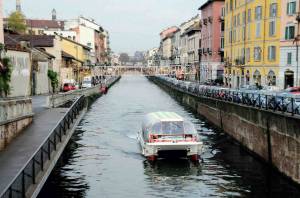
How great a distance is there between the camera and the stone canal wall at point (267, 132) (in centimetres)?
2381

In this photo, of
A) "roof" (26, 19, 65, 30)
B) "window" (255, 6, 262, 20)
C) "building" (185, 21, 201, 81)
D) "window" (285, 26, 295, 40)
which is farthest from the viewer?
"roof" (26, 19, 65, 30)

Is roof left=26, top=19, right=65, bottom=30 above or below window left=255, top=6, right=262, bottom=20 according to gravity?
above

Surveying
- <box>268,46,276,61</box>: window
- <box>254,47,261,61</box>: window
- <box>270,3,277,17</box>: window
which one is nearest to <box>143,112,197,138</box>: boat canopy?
<box>268,46,276,61</box>: window

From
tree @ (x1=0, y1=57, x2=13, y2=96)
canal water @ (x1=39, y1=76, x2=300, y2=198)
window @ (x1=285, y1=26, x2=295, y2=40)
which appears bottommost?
canal water @ (x1=39, y1=76, x2=300, y2=198)

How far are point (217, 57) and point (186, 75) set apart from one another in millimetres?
44122

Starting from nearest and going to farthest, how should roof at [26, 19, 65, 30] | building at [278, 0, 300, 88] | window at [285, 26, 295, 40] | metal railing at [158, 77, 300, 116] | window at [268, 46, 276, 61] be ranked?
1. metal railing at [158, 77, 300, 116]
2. building at [278, 0, 300, 88]
3. window at [285, 26, 295, 40]
4. window at [268, 46, 276, 61]
5. roof at [26, 19, 65, 30]

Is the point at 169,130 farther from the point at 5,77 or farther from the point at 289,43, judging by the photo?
the point at 289,43

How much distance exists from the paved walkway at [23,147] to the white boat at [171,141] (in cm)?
650

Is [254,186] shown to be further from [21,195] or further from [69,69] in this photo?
[69,69]

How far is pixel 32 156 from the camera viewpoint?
714 inches

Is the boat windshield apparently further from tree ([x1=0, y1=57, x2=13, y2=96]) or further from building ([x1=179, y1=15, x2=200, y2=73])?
building ([x1=179, y1=15, x2=200, y2=73])

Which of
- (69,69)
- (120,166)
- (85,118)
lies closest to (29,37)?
(69,69)

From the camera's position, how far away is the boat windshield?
29281mm

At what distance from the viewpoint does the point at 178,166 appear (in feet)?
93.0
